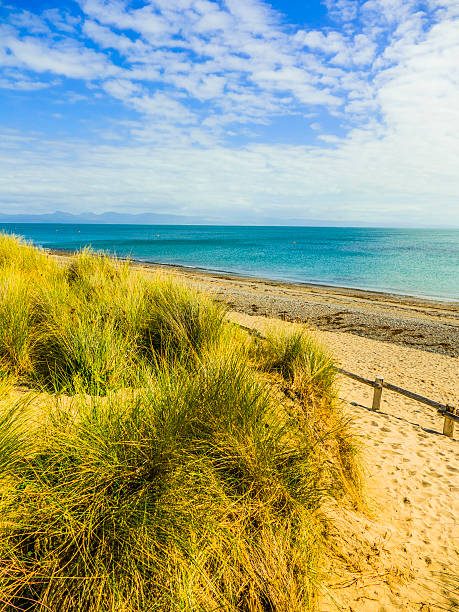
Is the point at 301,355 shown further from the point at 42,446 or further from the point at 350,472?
the point at 42,446

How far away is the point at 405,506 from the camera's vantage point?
455 cm

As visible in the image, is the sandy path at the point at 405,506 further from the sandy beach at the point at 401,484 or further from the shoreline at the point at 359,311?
the shoreline at the point at 359,311

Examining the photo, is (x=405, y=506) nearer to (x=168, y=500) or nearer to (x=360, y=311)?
(x=168, y=500)

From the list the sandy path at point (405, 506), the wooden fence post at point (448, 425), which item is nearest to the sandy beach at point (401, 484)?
the sandy path at point (405, 506)

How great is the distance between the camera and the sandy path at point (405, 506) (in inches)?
Result: 122

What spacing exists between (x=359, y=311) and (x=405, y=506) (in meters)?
16.2

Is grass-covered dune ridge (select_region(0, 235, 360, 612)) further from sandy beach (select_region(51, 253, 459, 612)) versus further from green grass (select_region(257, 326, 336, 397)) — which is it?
green grass (select_region(257, 326, 336, 397))

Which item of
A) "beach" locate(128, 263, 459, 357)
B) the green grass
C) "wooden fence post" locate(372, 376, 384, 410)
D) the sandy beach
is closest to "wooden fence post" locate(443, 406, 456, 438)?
the sandy beach

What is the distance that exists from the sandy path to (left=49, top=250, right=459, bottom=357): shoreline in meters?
4.25

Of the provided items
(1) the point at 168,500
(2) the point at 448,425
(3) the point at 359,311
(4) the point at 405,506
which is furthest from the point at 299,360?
(3) the point at 359,311

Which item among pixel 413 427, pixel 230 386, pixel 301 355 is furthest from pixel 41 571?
pixel 413 427

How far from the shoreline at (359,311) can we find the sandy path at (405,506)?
4.25 metres

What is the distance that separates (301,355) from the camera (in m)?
6.19

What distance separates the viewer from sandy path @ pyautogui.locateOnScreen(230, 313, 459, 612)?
3109 millimetres
